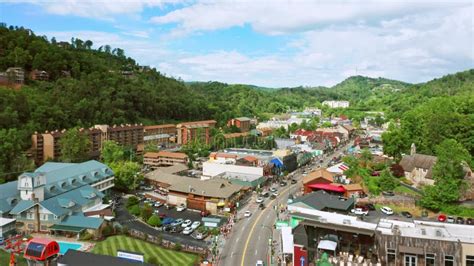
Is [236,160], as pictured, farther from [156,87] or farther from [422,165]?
[156,87]

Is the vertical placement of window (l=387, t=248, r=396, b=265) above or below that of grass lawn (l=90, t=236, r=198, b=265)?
above

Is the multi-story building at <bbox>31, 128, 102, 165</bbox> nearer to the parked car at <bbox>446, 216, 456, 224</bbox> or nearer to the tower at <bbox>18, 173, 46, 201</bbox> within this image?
the tower at <bbox>18, 173, 46, 201</bbox>

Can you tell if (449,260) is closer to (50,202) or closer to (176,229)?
(176,229)

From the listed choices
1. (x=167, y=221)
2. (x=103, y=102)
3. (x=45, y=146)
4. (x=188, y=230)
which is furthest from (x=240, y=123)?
(x=188, y=230)

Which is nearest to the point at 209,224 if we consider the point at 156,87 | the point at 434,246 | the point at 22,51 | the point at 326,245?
the point at 326,245

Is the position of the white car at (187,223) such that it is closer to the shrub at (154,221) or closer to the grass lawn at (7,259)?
the shrub at (154,221)

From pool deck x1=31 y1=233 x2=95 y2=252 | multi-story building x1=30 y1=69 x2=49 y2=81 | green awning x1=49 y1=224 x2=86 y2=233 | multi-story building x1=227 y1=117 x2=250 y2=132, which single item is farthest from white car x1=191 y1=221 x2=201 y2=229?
multi-story building x1=227 y1=117 x2=250 y2=132
